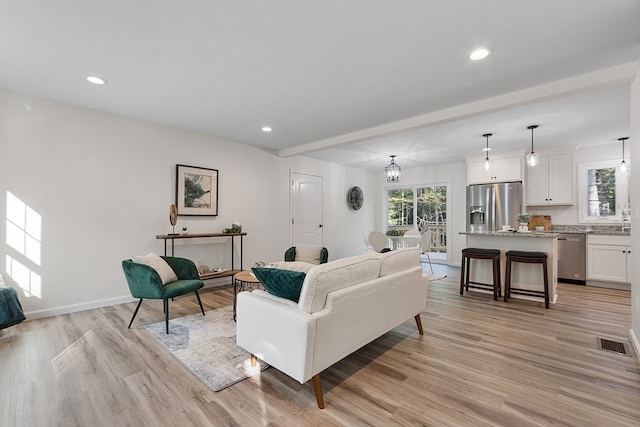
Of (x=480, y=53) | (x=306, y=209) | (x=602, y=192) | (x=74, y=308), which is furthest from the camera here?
(x=306, y=209)

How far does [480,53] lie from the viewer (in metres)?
2.30

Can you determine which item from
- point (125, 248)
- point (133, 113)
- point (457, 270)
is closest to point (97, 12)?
point (133, 113)

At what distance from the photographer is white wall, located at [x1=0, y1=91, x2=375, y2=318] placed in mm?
3197

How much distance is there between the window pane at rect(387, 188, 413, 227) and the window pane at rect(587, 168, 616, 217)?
3.51m

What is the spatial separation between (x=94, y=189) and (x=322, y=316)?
3535mm

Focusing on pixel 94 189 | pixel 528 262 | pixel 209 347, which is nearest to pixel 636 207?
pixel 528 262

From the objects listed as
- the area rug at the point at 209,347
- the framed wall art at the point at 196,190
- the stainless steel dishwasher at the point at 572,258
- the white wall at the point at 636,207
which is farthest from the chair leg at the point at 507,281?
the framed wall art at the point at 196,190

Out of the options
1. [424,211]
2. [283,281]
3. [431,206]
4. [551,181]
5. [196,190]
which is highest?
[551,181]

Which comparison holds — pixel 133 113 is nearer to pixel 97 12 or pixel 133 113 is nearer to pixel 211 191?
pixel 211 191

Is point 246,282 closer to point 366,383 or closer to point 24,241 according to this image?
point 366,383

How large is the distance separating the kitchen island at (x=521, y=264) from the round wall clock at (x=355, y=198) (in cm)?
336

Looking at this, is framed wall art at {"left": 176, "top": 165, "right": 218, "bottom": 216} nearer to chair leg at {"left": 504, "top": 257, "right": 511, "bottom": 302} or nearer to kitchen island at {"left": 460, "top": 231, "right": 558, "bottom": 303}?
kitchen island at {"left": 460, "top": 231, "right": 558, "bottom": 303}

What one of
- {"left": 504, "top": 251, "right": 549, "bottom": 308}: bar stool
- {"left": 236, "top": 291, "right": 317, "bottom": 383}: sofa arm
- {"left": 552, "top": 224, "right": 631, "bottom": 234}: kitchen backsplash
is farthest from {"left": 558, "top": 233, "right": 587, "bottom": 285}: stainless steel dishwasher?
{"left": 236, "top": 291, "right": 317, "bottom": 383}: sofa arm

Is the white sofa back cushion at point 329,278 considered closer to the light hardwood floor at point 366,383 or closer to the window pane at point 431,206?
the light hardwood floor at point 366,383
